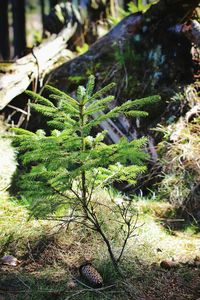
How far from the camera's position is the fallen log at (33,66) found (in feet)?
15.7

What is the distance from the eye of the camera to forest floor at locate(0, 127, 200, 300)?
2.41 metres

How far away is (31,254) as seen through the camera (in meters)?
2.80

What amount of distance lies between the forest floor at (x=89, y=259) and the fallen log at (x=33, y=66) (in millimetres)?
1802

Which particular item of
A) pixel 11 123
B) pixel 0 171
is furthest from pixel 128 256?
pixel 11 123

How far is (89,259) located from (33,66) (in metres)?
3.43

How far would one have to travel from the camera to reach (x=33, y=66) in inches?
212

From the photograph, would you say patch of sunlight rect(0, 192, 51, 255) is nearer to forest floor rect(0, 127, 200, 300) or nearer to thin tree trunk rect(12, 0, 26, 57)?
forest floor rect(0, 127, 200, 300)

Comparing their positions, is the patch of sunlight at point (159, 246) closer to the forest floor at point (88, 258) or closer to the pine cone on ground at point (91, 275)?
the forest floor at point (88, 258)

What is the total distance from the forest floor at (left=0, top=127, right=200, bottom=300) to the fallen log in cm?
180

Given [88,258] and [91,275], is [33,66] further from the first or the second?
[91,275]

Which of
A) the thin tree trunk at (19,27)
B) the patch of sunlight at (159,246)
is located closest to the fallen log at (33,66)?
the patch of sunlight at (159,246)

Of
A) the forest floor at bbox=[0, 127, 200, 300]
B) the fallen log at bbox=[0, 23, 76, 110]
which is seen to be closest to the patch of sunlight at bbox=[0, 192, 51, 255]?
the forest floor at bbox=[0, 127, 200, 300]

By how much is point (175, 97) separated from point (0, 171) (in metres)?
2.39

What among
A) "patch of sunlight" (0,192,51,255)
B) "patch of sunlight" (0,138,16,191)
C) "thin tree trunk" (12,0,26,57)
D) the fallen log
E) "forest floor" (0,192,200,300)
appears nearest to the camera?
"forest floor" (0,192,200,300)
